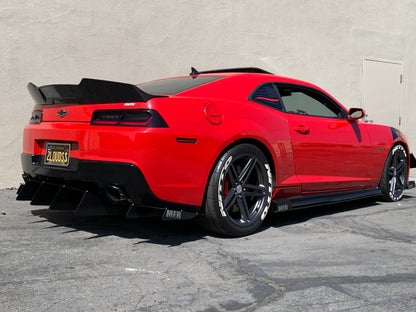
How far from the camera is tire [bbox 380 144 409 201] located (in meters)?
5.70

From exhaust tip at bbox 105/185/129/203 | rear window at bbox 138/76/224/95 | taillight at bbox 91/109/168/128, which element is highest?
rear window at bbox 138/76/224/95

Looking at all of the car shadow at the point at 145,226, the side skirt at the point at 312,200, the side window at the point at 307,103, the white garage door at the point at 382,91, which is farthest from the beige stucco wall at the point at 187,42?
the side skirt at the point at 312,200

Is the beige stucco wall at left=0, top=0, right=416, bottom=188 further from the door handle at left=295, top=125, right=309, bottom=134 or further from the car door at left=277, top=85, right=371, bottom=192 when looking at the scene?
the door handle at left=295, top=125, right=309, bottom=134

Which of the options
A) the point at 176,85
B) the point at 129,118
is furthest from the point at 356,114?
the point at 129,118

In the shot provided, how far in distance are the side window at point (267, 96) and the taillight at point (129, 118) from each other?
114 centimetres

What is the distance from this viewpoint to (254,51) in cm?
842

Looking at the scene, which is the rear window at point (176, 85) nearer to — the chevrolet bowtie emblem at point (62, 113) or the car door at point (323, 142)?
the chevrolet bowtie emblem at point (62, 113)

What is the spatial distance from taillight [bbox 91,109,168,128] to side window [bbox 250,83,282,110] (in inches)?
44.8

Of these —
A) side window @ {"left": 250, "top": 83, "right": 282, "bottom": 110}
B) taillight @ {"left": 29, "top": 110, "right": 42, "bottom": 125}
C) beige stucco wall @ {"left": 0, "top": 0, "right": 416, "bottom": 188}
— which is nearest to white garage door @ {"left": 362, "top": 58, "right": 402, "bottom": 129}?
beige stucco wall @ {"left": 0, "top": 0, "right": 416, "bottom": 188}

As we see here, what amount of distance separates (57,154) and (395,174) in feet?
13.9

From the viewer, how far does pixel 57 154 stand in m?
3.61

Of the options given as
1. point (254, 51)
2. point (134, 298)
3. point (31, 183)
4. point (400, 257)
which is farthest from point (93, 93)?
point (254, 51)

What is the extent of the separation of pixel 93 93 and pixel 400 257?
2.54 m

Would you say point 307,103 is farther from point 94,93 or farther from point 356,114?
point 94,93
